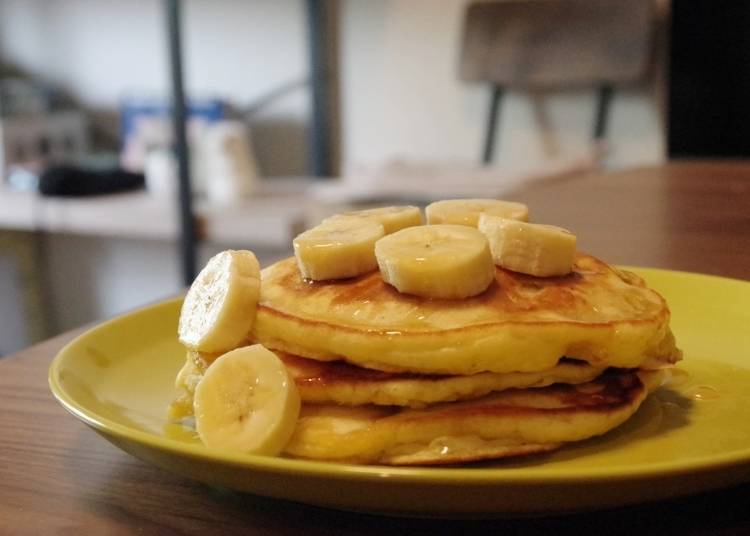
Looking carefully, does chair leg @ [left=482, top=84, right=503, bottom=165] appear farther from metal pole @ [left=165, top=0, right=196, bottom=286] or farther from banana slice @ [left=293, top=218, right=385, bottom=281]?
banana slice @ [left=293, top=218, right=385, bottom=281]

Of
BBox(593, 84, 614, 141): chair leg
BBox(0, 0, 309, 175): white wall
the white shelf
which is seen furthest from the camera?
BBox(0, 0, 309, 175): white wall

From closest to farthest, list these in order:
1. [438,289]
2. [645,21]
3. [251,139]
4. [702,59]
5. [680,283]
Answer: [438,289] → [680,283] → [645,21] → [702,59] → [251,139]

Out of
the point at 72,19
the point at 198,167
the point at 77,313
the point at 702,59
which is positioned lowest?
the point at 77,313

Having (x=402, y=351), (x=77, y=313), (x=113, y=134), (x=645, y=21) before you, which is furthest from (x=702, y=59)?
(x=402, y=351)

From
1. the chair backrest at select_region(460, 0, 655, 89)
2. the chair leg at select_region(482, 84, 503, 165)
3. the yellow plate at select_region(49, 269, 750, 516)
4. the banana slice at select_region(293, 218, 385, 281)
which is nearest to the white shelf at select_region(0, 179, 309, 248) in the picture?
the chair leg at select_region(482, 84, 503, 165)

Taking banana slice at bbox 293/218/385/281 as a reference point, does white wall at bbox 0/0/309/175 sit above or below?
above

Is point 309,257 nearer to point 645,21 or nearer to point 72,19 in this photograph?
point 645,21
